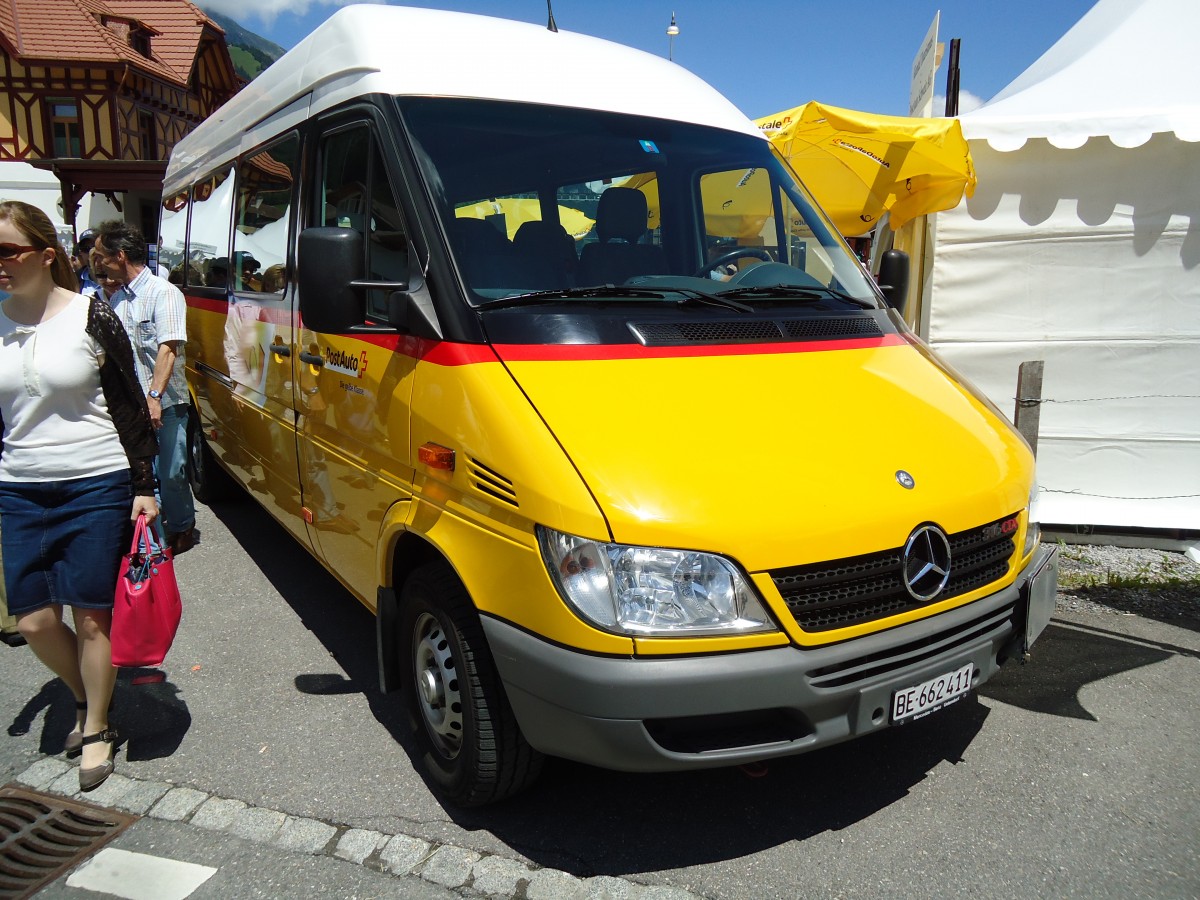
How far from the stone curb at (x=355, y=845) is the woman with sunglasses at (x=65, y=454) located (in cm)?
16

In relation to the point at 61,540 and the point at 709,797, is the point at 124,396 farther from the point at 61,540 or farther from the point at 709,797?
the point at 709,797

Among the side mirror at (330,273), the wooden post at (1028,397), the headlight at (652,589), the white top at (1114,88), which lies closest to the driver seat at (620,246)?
the side mirror at (330,273)

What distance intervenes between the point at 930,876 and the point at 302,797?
2145 mm

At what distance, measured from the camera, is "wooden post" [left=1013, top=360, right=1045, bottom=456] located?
5.66 metres

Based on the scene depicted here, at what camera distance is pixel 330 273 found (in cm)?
301

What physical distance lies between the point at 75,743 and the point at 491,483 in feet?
7.41

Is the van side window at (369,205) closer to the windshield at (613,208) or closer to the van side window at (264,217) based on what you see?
the windshield at (613,208)

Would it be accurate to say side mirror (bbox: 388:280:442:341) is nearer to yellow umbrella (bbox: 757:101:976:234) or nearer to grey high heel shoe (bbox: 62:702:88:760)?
grey high heel shoe (bbox: 62:702:88:760)

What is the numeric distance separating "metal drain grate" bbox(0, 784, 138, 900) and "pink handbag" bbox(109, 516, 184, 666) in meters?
0.53

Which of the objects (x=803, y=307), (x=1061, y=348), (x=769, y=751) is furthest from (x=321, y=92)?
(x=1061, y=348)

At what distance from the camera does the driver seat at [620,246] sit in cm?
335

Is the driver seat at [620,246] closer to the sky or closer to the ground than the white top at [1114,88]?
closer to the ground

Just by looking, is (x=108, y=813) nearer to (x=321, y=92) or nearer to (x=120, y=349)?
(x=120, y=349)

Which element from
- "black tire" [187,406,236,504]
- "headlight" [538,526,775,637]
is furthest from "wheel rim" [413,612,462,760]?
"black tire" [187,406,236,504]
